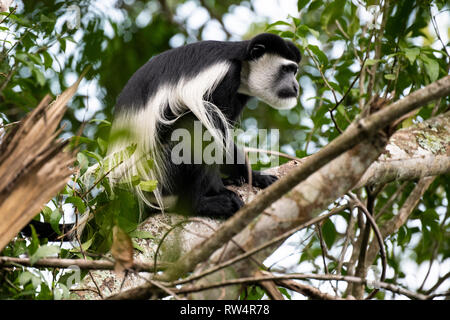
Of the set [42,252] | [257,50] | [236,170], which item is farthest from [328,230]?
[42,252]

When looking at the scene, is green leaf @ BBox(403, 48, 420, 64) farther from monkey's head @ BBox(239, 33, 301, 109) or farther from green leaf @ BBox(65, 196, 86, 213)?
green leaf @ BBox(65, 196, 86, 213)

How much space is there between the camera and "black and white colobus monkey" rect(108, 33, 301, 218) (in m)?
2.27

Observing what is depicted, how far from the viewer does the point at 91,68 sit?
1236 millimetres

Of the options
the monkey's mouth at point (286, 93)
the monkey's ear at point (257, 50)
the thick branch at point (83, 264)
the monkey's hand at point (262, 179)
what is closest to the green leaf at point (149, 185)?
the thick branch at point (83, 264)

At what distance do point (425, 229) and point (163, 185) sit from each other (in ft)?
4.63

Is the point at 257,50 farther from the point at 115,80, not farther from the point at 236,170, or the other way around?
the point at 115,80

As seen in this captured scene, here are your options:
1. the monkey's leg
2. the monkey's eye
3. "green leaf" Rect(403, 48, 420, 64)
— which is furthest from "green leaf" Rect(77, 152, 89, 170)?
the monkey's eye

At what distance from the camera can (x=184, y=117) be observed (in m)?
2.46

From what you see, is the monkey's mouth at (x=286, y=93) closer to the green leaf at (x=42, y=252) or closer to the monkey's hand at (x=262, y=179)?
the monkey's hand at (x=262, y=179)

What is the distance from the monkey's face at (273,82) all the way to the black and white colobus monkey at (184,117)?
0.24m

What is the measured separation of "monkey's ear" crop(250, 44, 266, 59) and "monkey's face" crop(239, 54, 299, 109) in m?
0.07

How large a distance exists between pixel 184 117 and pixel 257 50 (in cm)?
64

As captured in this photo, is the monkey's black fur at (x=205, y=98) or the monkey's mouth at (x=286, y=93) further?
the monkey's mouth at (x=286, y=93)

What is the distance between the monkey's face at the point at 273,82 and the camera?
2.85m
